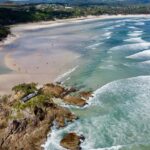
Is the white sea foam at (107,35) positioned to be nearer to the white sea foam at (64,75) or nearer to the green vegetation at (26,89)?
the white sea foam at (64,75)

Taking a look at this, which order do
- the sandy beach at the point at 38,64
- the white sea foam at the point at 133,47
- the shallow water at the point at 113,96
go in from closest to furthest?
the shallow water at the point at 113,96, the sandy beach at the point at 38,64, the white sea foam at the point at 133,47

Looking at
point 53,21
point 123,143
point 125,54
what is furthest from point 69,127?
point 53,21

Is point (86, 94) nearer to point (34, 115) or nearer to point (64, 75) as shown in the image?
point (64, 75)

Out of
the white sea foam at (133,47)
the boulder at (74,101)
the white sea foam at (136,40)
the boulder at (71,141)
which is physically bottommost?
the white sea foam at (136,40)

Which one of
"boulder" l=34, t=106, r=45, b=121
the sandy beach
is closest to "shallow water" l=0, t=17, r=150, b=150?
the sandy beach

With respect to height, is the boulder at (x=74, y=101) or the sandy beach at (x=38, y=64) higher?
the boulder at (x=74, y=101)

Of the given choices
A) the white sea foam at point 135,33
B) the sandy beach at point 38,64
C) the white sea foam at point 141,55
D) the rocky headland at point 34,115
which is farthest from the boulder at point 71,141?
the white sea foam at point 135,33
